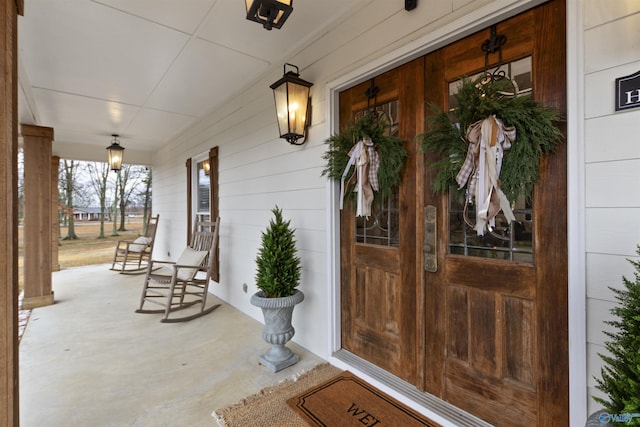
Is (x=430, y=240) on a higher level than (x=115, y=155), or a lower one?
lower

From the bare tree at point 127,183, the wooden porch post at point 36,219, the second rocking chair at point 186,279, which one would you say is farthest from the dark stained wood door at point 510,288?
the bare tree at point 127,183

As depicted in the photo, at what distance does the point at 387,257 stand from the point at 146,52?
286 centimetres

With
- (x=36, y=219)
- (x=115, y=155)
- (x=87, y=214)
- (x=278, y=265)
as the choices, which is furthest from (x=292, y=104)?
(x=87, y=214)

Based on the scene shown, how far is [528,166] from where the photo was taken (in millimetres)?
1296

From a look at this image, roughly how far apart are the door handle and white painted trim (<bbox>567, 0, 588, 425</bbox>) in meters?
0.62

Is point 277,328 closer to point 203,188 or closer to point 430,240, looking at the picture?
point 430,240

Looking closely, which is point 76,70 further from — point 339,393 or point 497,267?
point 497,267

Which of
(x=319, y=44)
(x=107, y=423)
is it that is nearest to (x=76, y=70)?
(x=319, y=44)

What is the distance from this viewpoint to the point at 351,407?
175 centimetres

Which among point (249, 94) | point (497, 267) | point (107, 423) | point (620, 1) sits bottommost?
point (107, 423)

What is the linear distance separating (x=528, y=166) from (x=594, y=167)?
220 mm

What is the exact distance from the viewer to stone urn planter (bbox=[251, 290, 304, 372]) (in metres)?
2.19

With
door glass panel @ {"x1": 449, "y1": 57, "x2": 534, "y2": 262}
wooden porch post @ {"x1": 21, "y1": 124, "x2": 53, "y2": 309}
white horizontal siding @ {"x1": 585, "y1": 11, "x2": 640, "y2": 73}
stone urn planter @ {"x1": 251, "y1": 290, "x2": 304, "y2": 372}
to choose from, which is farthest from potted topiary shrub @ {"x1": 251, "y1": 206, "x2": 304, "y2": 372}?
wooden porch post @ {"x1": 21, "y1": 124, "x2": 53, "y2": 309}

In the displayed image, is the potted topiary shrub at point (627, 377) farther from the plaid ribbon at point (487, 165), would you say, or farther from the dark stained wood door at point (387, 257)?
the dark stained wood door at point (387, 257)
